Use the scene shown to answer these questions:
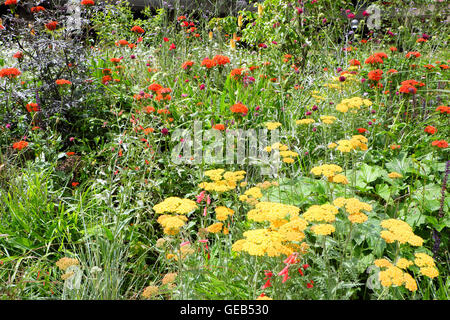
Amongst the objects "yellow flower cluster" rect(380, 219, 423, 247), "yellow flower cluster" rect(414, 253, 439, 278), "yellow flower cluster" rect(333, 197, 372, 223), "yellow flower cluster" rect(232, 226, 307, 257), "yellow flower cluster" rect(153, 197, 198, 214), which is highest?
"yellow flower cluster" rect(333, 197, 372, 223)

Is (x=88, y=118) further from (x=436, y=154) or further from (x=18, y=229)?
(x=436, y=154)

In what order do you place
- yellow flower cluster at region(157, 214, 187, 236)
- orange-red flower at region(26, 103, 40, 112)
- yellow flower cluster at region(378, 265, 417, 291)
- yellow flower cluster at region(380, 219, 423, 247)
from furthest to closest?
orange-red flower at region(26, 103, 40, 112) → yellow flower cluster at region(157, 214, 187, 236) → yellow flower cluster at region(380, 219, 423, 247) → yellow flower cluster at region(378, 265, 417, 291)

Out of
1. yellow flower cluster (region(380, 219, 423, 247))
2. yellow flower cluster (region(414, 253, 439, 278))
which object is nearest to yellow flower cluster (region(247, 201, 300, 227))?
yellow flower cluster (region(380, 219, 423, 247))

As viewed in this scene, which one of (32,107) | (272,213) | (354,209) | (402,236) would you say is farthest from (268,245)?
(32,107)

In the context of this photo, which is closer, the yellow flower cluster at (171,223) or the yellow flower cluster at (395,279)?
the yellow flower cluster at (395,279)

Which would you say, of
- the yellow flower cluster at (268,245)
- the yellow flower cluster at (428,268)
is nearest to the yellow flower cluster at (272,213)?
the yellow flower cluster at (268,245)

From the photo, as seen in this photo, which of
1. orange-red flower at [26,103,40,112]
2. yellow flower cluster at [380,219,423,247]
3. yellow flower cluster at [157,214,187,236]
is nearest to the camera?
yellow flower cluster at [380,219,423,247]

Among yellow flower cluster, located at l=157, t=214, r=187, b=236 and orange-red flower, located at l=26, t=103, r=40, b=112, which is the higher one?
orange-red flower, located at l=26, t=103, r=40, b=112

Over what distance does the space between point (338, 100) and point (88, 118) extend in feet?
7.39

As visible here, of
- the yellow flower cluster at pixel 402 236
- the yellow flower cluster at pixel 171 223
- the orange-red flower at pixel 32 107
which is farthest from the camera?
the orange-red flower at pixel 32 107

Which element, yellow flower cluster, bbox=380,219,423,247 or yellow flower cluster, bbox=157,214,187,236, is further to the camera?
yellow flower cluster, bbox=157,214,187,236

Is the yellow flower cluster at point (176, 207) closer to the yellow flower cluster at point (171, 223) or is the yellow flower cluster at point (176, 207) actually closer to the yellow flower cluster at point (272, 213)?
the yellow flower cluster at point (171, 223)

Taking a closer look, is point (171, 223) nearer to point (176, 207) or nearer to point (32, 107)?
point (176, 207)

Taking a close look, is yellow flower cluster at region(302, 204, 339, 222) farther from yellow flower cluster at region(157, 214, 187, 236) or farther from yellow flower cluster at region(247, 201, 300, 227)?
yellow flower cluster at region(157, 214, 187, 236)
